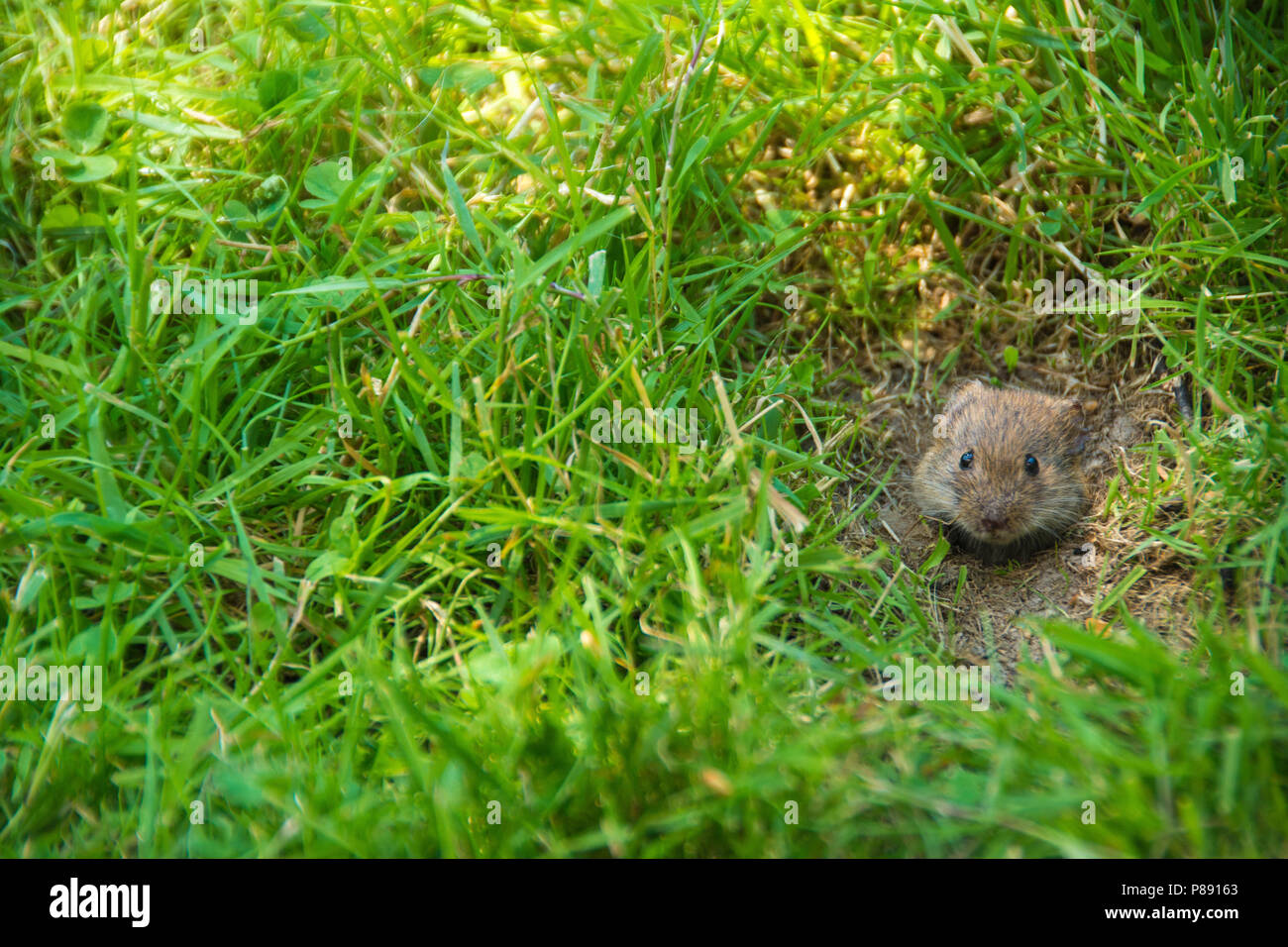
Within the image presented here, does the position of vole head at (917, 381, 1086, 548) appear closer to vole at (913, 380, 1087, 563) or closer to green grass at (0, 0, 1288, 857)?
vole at (913, 380, 1087, 563)

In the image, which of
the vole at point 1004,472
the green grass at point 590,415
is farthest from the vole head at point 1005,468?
the green grass at point 590,415

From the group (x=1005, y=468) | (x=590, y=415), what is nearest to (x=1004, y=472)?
(x=1005, y=468)

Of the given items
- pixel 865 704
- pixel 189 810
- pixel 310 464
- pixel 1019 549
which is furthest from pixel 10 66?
pixel 1019 549

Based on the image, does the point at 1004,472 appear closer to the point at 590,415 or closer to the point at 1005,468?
the point at 1005,468

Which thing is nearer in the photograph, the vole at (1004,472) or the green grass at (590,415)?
the green grass at (590,415)

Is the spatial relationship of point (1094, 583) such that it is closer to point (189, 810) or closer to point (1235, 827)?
point (1235, 827)

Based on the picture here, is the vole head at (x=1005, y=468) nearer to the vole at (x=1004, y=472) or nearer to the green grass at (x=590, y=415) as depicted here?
the vole at (x=1004, y=472)

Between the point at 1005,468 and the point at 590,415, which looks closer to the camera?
the point at 590,415
